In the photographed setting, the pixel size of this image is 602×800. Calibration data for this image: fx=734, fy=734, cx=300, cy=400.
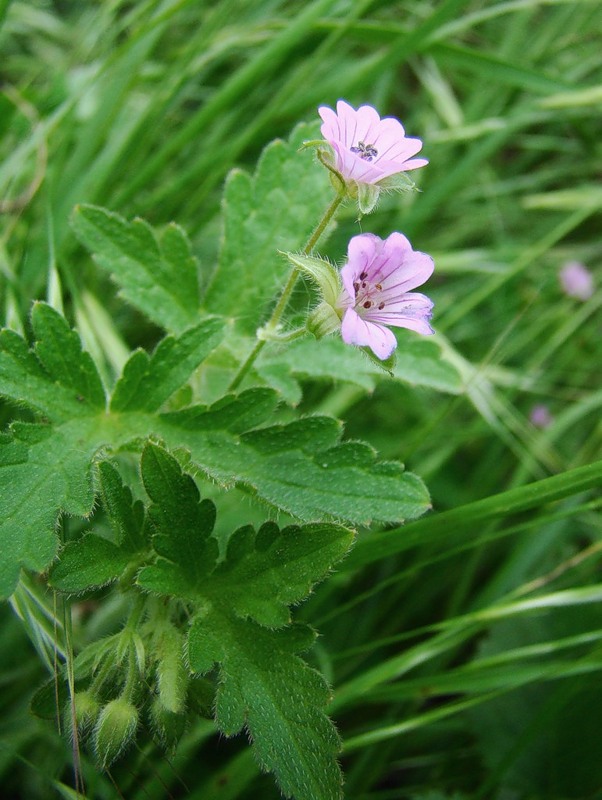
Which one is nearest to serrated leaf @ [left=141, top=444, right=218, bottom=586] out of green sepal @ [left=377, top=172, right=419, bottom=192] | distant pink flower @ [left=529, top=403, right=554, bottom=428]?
green sepal @ [left=377, top=172, right=419, bottom=192]

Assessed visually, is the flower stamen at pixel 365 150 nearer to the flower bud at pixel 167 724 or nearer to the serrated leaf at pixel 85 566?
the serrated leaf at pixel 85 566

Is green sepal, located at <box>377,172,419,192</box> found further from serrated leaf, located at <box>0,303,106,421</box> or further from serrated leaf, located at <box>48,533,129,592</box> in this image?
serrated leaf, located at <box>48,533,129,592</box>

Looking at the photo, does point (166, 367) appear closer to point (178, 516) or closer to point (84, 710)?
point (178, 516)

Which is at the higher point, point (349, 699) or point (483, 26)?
point (483, 26)

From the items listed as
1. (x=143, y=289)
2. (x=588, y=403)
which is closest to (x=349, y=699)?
(x=143, y=289)

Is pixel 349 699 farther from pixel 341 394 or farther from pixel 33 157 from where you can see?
pixel 33 157

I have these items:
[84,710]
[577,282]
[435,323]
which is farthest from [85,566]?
[577,282]
